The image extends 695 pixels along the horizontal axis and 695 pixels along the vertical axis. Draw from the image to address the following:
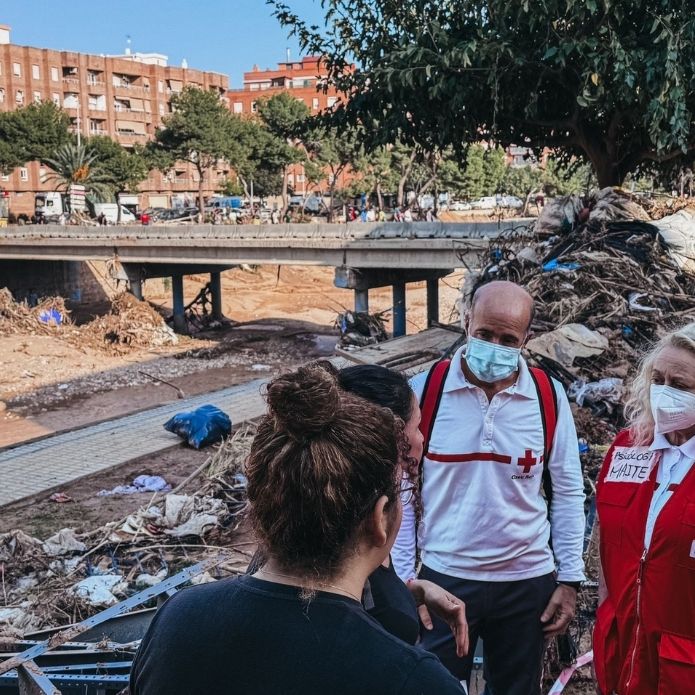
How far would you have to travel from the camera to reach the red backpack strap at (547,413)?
9.27 feet

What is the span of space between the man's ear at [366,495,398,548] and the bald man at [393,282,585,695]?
125 cm

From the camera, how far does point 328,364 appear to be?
1.97m

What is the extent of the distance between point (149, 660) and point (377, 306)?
3732cm

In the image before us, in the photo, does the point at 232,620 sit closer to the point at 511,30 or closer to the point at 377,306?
the point at 511,30

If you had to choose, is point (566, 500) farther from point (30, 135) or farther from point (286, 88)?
point (286, 88)

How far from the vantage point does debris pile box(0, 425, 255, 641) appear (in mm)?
5570

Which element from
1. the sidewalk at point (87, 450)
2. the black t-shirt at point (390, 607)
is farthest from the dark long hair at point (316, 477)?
the sidewalk at point (87, 450)

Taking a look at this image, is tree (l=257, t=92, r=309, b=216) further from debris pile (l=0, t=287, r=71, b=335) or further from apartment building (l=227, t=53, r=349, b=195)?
apartment building (l=227, t=53, r=349, b=195)

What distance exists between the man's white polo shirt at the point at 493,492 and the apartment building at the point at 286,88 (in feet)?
261

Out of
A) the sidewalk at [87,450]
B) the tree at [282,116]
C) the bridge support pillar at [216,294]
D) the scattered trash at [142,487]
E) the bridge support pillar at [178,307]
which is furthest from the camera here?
the tree at [282,116]

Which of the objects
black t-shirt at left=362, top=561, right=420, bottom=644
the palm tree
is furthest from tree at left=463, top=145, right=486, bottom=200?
black t-shirt at left=362, top=561, right=420, bottom=644

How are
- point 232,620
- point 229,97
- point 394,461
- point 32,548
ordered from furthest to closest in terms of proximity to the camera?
point 229,97 < point 32,548 < point 394,461 < point 232,620

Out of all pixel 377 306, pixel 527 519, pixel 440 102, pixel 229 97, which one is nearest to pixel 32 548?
pixel 527 519

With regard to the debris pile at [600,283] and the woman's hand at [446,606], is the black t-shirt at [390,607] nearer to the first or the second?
the woman's hand at [446,606]
